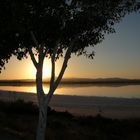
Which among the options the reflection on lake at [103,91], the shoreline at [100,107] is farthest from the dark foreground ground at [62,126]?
the reflection on lake at [103,91]

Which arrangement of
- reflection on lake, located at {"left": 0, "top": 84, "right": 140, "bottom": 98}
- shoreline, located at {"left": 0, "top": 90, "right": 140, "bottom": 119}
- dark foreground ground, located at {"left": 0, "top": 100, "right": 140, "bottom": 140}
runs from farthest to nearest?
reflection on lake, located at {"left": 0, "top": 84, "right": 140, "bottom": 98} < shoreline, located at {"left": 0, "top": 90, "right": 140, "bottom": 119} < dark foreground ground, located at {"left": 0, "top": 100, "right": 140, "bottom": 140}

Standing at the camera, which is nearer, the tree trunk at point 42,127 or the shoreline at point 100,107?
the tree trunk at point 42,127

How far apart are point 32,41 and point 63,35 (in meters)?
1.18

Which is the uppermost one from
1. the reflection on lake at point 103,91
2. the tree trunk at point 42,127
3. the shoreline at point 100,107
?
the reflection on lake at point 103,91

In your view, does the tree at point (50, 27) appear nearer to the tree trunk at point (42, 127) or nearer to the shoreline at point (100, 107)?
the tree trunk at point (42, 127)

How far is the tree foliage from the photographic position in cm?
2066

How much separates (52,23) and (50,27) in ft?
0.53

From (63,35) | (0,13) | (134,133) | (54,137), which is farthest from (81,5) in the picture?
(134,133)

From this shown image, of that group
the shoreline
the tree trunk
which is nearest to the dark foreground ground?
the tree trunk

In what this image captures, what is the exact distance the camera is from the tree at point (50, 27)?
68.0ft

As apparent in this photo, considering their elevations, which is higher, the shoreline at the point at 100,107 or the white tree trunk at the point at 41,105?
the shoreline at the point at 100,107

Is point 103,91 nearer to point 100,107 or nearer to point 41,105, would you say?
point 100,107

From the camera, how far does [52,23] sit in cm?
2108

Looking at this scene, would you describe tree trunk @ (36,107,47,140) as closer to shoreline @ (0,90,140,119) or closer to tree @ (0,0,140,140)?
tree @ (0,0,140,140)
